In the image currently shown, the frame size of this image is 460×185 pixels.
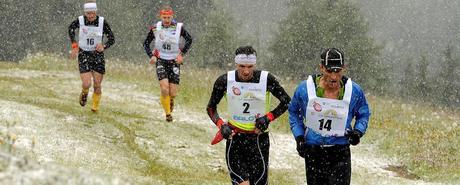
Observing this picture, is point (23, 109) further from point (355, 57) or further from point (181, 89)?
point (355, 57)

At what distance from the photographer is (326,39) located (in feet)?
182

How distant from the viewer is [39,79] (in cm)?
2805

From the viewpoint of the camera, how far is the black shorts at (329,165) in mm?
8547

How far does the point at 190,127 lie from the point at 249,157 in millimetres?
10926

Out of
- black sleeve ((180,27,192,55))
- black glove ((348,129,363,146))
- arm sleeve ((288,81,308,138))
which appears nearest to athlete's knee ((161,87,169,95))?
black sleeve ((180,27,192,55))

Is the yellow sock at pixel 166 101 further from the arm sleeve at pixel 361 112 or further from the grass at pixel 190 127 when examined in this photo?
the arm sleeve at pixel 361 112

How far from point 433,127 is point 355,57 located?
32724 millimetres

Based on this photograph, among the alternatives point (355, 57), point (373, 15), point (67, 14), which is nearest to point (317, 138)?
point (355, 57)

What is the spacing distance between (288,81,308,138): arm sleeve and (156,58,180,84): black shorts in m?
9.32

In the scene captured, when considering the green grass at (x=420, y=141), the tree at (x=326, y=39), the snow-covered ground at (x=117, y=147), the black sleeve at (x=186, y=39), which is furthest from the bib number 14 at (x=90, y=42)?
the tree at (x=326, y=39)

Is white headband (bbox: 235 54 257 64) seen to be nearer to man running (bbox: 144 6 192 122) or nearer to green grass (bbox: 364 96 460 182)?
man running (bbox: 144 6 192 122)

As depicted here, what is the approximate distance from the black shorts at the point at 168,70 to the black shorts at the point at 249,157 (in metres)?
8.30

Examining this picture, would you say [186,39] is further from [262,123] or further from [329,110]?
[329,110]

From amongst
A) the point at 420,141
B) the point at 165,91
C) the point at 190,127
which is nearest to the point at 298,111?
the point at 165,91
